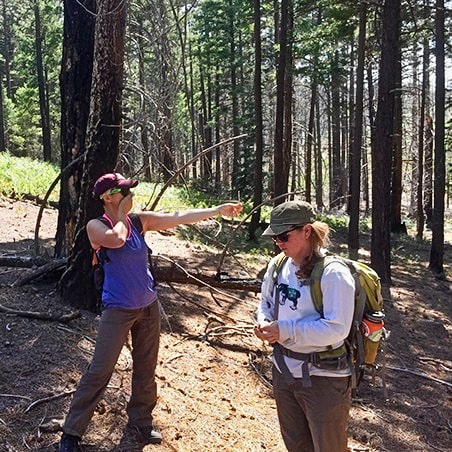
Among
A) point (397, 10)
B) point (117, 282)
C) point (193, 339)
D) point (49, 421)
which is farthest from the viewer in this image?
point (397, 10)

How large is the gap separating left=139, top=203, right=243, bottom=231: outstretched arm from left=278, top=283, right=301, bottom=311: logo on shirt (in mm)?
1053

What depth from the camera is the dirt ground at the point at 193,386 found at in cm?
393

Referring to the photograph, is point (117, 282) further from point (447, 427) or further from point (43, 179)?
point (43, 179)

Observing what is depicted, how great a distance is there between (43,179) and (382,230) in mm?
8857

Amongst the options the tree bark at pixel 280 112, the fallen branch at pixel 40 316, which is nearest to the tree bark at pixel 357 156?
the tree bark at pixel 280 112

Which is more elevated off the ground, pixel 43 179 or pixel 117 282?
pixel 43 179

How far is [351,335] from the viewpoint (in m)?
2.79

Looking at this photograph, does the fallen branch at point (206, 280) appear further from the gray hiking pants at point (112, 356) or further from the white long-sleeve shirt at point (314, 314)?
the white long-sleeve shirt at point (314, 314)

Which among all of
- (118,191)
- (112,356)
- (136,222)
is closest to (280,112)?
(136,222)

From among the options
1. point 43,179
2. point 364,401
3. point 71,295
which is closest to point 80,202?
point 71,295

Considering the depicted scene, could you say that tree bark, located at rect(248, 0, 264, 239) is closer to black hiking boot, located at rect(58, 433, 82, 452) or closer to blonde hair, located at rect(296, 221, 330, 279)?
black hiking boot, located at rect(58, 433, 82, 452)

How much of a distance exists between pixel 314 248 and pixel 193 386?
8.69ft

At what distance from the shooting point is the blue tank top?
3.50 m

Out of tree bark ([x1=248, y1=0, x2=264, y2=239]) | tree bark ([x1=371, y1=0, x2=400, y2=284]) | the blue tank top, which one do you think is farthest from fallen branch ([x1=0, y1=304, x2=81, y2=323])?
tree bark ([x1=248, y1=0, x2=264, y2=239])
